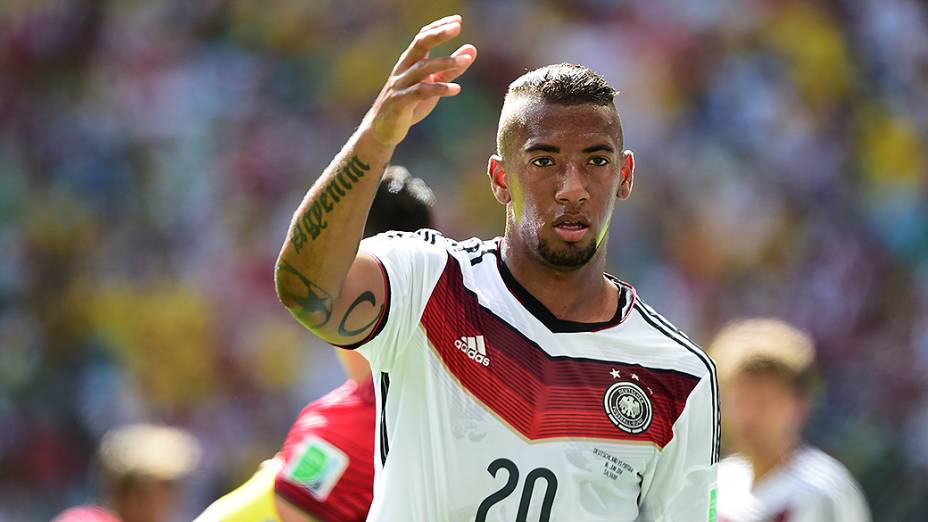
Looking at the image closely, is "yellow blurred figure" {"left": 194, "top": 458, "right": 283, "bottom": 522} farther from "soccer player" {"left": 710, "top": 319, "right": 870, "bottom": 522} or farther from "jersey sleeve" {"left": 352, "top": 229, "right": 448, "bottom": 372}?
"soccer player" {"left": 710, "top": 319, "right": 870, "bottom": 522}

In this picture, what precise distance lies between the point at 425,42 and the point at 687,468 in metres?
1.30

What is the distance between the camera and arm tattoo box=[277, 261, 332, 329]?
276 centimetres

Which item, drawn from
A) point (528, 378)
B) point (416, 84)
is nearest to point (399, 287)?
point (528, 378)

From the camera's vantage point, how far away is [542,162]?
10.4ft

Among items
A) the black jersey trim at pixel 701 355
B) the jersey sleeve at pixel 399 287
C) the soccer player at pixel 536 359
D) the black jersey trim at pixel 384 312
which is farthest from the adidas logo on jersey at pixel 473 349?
the black jersey trim at pixel 701 355

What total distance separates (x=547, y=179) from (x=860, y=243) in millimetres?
6376

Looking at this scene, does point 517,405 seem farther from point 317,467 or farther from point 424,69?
point 317,467

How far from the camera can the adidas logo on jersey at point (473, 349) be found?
3145 millimetres

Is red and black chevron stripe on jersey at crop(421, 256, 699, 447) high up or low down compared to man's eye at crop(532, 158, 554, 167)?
down

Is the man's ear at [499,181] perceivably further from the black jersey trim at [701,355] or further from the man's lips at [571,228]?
the black jersey trim at [701,355]

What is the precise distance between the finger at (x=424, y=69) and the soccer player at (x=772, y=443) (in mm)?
2894

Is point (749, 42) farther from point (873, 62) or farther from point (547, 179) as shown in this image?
point (547, 179)

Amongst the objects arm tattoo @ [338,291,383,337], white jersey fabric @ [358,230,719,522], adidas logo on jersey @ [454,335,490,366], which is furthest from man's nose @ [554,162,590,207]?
arm tattoo @ [338,291,383,337]

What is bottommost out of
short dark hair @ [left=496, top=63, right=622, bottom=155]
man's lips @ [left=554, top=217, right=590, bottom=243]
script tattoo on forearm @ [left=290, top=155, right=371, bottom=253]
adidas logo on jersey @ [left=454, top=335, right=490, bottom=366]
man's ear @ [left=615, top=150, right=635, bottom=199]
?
adidas logo on jersey @ [left=454, top=335, right=490, bottom=366]
